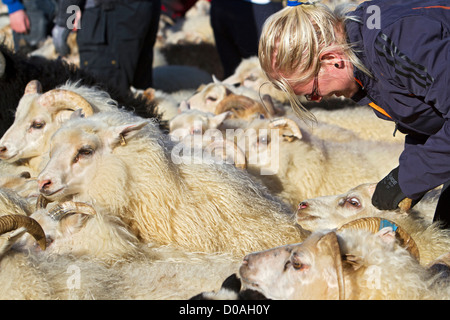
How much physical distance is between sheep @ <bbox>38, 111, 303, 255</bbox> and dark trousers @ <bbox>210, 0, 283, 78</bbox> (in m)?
4.41

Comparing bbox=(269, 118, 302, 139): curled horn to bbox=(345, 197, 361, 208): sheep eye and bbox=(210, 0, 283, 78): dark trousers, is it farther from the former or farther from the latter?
bbox=(210, 0, 283, 78): dark trousers

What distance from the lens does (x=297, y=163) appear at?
488 cm

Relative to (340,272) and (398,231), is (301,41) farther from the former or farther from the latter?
(340,272)

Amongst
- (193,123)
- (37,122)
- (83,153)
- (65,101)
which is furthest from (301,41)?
(37,122)

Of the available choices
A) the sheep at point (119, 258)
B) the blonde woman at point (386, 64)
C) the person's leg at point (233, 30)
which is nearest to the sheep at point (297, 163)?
the sheep at point (119, 258)

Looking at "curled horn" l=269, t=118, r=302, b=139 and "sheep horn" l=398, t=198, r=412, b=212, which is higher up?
"sheep horn" l=398, t=198, r=412, b=212

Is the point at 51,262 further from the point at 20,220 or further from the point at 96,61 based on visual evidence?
the point at 96,61

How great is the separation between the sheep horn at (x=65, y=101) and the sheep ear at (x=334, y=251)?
8.26 ft

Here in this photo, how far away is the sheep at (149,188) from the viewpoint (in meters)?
3.32

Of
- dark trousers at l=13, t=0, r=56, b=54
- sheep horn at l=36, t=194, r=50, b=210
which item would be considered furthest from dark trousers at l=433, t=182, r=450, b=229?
dark trousers at l=13, t=0, r=56, b=54

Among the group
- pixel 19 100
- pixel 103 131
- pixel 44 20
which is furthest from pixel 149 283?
pixel 44 20

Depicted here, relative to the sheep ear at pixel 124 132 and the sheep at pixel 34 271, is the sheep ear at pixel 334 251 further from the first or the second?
the sheep ear at pixel 124 132

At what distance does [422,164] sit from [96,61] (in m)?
4.84

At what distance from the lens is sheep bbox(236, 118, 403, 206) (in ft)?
15.7
